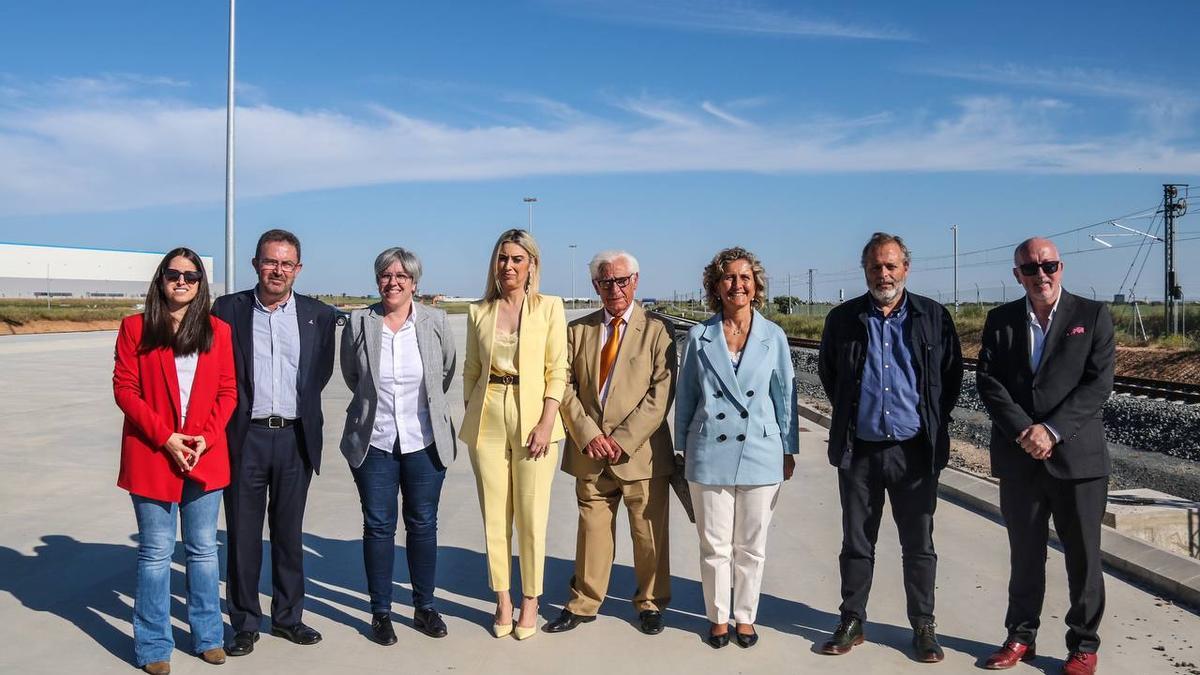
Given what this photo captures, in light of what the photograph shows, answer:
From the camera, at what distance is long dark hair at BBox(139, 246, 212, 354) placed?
154 inches

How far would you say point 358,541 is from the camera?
237 inches

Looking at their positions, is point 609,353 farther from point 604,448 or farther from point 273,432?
point 273,432

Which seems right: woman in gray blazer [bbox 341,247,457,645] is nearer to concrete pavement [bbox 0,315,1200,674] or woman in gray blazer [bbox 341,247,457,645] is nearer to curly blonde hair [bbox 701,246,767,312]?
concrete pavement [bbox 0,315,1200,674]

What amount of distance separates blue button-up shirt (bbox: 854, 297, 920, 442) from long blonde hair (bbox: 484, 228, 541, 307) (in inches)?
65.0

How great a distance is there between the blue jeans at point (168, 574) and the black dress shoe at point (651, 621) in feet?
6.51

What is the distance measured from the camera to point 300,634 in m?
4.24

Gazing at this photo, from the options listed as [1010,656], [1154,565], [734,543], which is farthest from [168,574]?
[1154,565]

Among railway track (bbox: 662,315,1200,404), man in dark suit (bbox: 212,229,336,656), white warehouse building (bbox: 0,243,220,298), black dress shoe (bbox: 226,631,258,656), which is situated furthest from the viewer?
white warehouse building (bbox: 0,243,220,298)

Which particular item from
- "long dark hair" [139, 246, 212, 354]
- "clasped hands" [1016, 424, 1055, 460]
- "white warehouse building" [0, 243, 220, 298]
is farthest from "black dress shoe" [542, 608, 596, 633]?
"white warehouse building" [0, 243, 220, 298]

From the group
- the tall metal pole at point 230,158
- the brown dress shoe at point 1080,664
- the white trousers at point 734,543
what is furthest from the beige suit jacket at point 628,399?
the tall metal pole at point 230,158

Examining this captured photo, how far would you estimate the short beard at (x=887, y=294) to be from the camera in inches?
164

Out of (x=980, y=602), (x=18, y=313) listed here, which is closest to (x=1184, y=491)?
(x=980, y=602)

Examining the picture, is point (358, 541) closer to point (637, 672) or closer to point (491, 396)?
point (491, 396)

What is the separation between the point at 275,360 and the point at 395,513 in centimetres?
97
